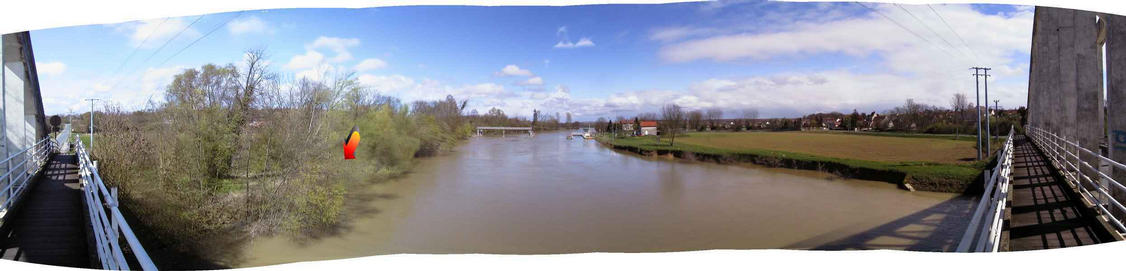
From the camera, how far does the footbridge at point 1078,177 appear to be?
2.18 m

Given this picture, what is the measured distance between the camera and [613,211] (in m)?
4.61

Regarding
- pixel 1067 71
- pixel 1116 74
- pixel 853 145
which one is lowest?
pixel 853 145

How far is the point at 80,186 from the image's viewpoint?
10.3 ft

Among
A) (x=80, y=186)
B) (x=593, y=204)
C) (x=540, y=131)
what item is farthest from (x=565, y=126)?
(x=80, y=186)

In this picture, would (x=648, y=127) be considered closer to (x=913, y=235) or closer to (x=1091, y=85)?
(x=913, y=235)

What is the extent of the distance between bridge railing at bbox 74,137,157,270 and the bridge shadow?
4724 millimetres

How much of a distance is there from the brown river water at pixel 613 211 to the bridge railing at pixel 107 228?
4.40ft

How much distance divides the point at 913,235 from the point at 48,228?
7.12 m

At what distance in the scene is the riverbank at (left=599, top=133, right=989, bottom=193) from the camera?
577cm

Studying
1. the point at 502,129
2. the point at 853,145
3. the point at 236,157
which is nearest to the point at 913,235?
the point at 853,145

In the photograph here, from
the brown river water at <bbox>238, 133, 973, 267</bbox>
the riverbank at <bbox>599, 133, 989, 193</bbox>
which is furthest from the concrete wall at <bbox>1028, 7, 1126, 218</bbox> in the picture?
the brown river water at <bbox>238, 133, 973, 267</bbox>

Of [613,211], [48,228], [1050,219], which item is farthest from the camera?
[613,211]

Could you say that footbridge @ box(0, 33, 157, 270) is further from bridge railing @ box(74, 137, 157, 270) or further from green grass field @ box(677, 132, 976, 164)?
green grass field @ box(677, 132, 976, 164)

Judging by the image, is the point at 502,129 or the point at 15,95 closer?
the point at 15,95
